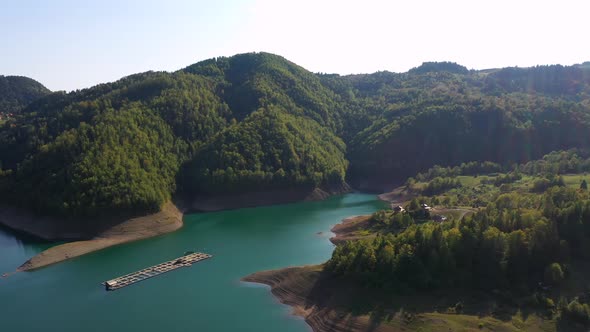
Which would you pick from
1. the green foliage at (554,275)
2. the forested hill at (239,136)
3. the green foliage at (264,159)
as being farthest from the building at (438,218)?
the forested hill at (239,136)

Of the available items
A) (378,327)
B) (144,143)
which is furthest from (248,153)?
(378,327)

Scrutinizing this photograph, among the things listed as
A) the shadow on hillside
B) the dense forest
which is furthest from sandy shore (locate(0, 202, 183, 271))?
the dense forest

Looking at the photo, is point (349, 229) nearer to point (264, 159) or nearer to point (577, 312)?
point (577, 312)

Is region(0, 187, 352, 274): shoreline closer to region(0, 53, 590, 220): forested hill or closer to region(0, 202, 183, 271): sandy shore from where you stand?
region(0, 202, 183, 271): sandy shore

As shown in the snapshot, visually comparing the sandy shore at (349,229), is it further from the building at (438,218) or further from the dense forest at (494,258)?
the dense forest at (494,258)

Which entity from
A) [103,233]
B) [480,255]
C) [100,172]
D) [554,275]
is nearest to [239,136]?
[100,172]

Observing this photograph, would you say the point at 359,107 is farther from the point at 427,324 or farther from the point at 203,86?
the point at 427,324
